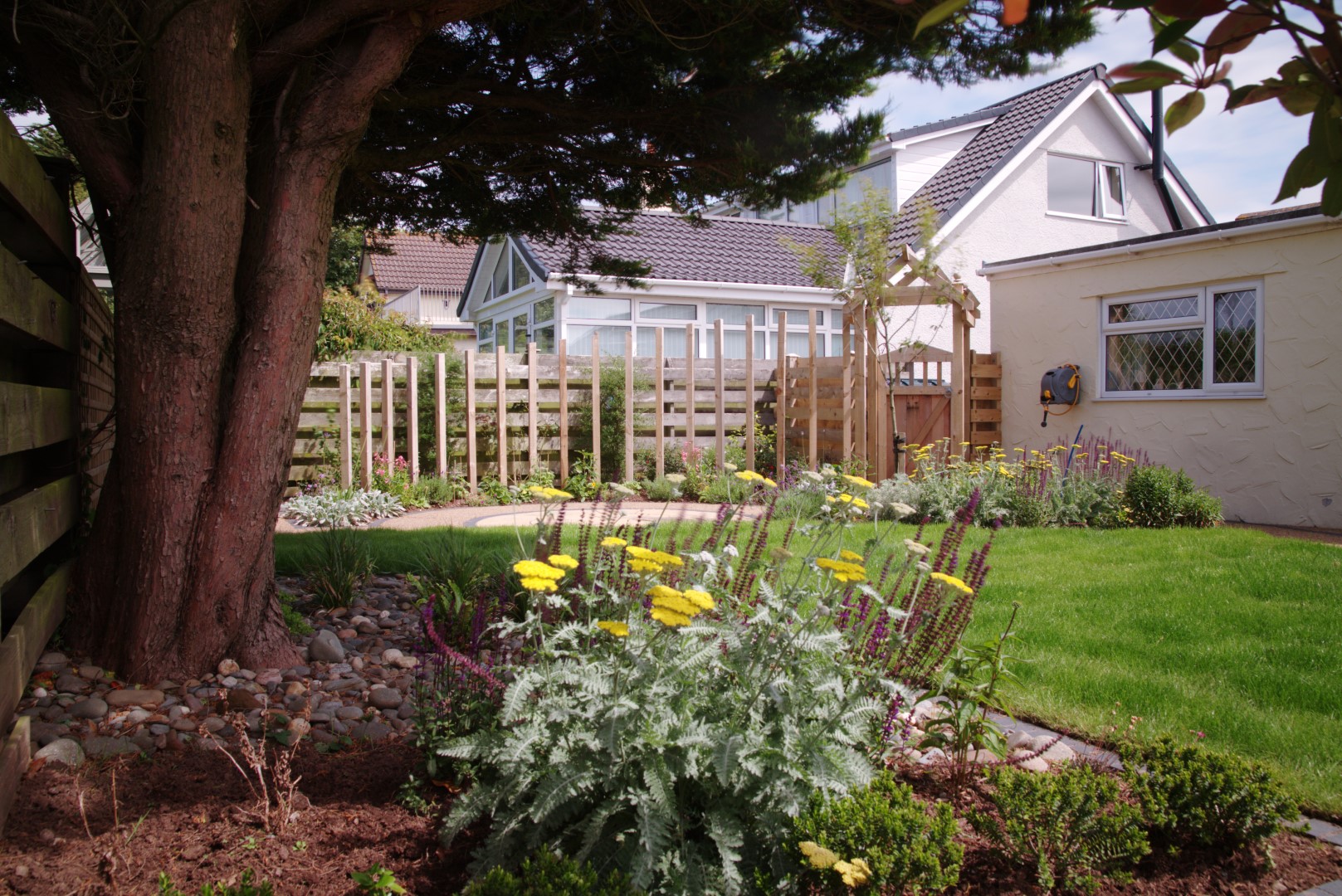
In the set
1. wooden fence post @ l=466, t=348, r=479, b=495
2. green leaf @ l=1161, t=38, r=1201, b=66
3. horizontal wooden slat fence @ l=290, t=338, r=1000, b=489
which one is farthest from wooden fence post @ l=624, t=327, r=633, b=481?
green leaf @ l=1161, t=38, r=1201, b=66

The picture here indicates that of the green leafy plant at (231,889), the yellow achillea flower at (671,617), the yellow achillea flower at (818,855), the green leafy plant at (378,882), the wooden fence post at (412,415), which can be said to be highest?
the wooden fence post at (412,415)

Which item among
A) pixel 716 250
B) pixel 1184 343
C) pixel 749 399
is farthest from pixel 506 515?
pixel 716 250

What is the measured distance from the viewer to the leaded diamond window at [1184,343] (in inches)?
377

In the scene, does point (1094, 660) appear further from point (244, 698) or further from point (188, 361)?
point (188, 361)

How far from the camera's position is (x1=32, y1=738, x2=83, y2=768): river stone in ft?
8.25

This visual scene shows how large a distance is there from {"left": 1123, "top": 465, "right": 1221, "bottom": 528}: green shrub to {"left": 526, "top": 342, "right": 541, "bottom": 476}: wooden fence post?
6543 millimetres

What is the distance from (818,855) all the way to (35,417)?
2820 mm

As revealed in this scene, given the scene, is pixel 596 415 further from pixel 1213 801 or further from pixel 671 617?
pixel 671 617

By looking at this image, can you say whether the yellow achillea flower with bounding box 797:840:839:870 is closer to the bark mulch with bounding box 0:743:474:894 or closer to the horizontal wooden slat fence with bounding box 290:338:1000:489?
the bark mulch with bounding box 0:743:474:894

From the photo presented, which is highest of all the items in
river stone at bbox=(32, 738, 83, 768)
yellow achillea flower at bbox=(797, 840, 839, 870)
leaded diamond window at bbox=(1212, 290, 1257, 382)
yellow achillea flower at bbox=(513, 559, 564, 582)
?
leaded diamond window at bbox=(1212, 290, 1257, 382)

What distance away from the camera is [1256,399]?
9359mm

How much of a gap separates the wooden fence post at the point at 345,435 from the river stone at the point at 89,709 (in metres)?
6.64

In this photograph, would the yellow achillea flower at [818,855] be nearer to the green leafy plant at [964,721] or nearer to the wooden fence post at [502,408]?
the green leafy plant at [964,721]

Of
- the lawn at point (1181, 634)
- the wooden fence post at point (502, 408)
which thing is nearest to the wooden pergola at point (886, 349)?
the lawn at point (1181, 634)
